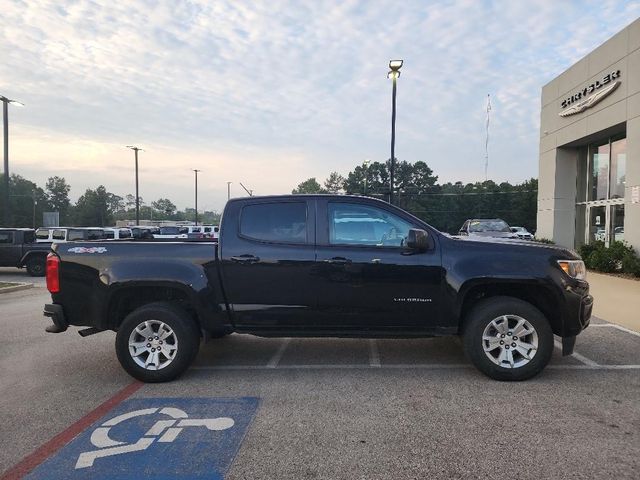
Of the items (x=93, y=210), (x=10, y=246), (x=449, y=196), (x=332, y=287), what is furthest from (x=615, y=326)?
(x=93, y=210)

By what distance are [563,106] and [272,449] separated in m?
19.8

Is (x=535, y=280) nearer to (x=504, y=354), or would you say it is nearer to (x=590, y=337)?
(x=504, y=354)

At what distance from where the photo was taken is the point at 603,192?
58.8 feet

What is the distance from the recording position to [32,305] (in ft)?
34.0

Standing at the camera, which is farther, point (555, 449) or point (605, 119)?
point (605, 119)

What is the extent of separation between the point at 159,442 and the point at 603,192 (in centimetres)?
1873

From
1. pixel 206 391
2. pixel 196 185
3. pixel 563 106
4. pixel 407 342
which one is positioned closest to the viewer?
pixel 206 391

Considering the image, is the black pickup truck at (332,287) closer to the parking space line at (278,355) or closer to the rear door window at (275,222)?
the rear door window at (275,222)

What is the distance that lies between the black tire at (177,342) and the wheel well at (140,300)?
10.0 inches

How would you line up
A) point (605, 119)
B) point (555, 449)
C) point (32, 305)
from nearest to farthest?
point (555, 449) → point (32, 305) → point (605, 119)

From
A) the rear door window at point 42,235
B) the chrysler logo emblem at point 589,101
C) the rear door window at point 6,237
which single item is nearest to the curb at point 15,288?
the rear door window at point 6,237

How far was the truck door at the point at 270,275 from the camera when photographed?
4.97 metres

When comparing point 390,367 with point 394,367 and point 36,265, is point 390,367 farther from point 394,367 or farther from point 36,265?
point 36,265

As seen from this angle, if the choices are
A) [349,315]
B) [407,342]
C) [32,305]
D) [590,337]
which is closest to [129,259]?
[349,315]
